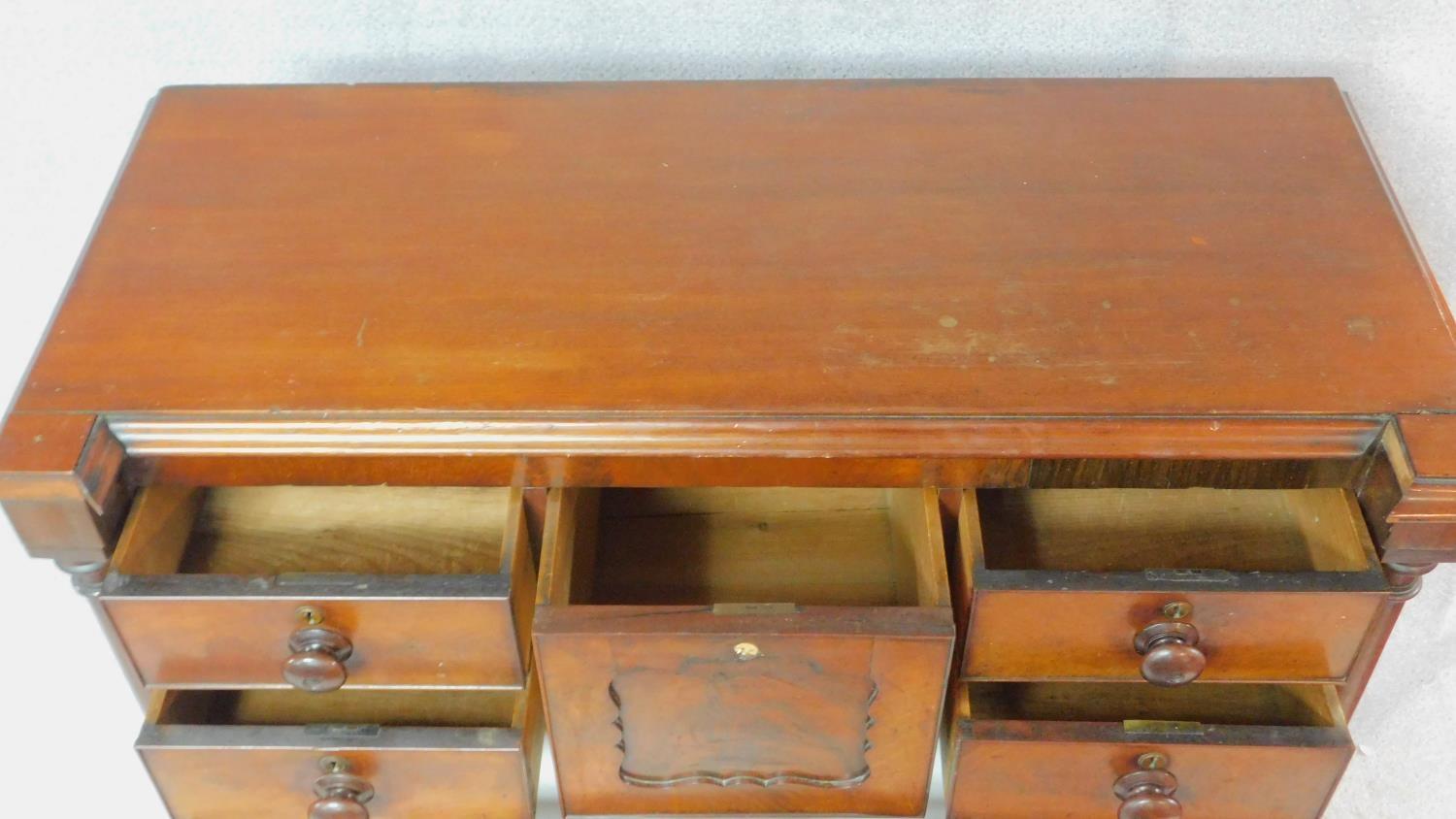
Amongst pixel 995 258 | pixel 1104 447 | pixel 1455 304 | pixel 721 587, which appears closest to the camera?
pixel 1104 447

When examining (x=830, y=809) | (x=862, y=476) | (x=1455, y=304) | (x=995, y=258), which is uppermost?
(x=1455, y=304)

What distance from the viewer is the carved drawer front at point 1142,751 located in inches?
30.7

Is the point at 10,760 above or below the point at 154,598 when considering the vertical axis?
above

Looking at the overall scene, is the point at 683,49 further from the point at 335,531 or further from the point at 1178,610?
the point at 1178,610

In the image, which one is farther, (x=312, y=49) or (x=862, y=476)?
(x=312, y=49)

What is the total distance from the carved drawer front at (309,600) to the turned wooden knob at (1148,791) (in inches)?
16.3

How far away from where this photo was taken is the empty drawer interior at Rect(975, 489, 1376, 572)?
843 mm

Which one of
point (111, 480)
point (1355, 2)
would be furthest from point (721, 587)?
point (1355, 2)

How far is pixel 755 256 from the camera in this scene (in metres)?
0.79

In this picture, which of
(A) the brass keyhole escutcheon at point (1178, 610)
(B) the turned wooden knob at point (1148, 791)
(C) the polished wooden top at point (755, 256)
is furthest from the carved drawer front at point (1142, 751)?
(C) the polished wooden top at point (755, 256)

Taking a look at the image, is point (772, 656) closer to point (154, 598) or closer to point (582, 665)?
point (582, 665)

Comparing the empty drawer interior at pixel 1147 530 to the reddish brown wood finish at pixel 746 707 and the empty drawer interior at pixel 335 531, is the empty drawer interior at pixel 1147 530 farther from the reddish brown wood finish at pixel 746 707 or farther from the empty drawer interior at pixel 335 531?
the empty drawer interior at pixel 335 531

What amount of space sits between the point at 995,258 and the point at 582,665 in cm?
37

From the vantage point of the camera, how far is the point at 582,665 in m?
0.71
